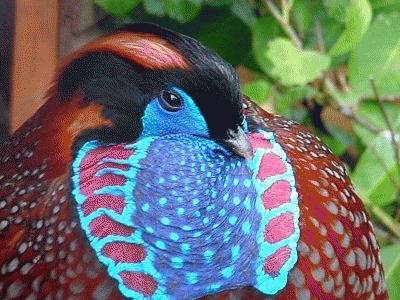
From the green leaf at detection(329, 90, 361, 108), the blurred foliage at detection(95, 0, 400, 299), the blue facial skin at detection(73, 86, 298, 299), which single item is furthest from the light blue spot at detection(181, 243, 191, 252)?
the green leaf at detection(329, 90, 361, 108)

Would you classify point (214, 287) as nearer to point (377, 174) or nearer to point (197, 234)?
point (197, 234)

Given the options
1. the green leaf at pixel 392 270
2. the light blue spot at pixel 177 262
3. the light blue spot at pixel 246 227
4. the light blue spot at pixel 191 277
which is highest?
the light blue spot at pixel 246 227

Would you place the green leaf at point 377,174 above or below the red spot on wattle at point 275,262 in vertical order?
below

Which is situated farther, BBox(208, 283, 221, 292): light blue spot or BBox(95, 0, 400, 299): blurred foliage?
BBox(95, 0, 400, 299): blurred foliage

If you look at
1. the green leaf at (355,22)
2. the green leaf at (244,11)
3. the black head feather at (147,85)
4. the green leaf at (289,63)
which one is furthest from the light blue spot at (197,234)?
the green leaf at (244,11)

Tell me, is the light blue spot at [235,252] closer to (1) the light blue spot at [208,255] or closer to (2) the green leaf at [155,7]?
(1) the light blue spot at [208,255]

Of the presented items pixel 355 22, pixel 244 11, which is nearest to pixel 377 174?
pixel 355 22

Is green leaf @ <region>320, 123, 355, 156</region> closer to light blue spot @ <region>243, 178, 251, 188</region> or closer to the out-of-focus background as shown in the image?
the out-of-focus background

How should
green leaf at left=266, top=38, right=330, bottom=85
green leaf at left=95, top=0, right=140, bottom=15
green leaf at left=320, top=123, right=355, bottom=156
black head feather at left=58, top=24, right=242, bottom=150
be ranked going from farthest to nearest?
1. green leaf at left=320, top=123, right=355, bottom=156
2. green leaf at left=95, top=0, right=140, bottom=15
3. green leaf at left=266, top=38, right=330, bottom=85
4. black head feather at left=58, top=24, right=242, bottom=150
